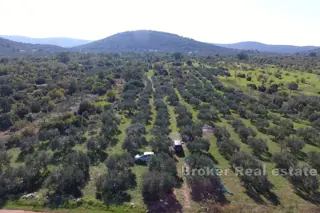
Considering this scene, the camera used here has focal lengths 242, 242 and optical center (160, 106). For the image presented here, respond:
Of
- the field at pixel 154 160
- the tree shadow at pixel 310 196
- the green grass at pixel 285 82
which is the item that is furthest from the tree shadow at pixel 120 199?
the green grass at pixel 285 82

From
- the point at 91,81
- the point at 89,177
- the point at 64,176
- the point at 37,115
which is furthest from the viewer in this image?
the point at 91,81

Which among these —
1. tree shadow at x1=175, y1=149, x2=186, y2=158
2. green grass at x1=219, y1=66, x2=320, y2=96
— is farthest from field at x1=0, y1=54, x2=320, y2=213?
green grass at x1=219, y1=66, x2=320, y2=96

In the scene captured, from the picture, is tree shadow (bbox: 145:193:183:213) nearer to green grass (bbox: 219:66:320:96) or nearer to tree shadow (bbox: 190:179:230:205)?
tree shadow (bbox: 190:179:230:205)

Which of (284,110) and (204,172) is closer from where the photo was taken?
(204,172)

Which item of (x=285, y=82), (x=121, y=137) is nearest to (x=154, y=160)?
(x=121, y=137)

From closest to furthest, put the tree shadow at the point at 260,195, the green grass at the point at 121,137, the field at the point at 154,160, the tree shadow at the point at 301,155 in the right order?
1. the field at the point at 154,160
2. the tree shadow at the point at 260,195
3. the tree shadow at the point at 301,155
4. the green grass at the point at 121,137

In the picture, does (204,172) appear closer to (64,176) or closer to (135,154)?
(135,154)

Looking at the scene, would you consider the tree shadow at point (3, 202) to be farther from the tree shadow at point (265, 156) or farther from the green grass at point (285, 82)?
the green grass at point (285, 82)

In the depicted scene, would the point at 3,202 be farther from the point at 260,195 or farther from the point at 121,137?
the point at 260,195

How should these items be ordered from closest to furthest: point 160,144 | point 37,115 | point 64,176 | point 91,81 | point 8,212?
point 8,212
point 64,176
point 160,144
point 37,115
point 91,81

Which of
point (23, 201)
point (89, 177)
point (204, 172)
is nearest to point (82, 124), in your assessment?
point (89, 177)
